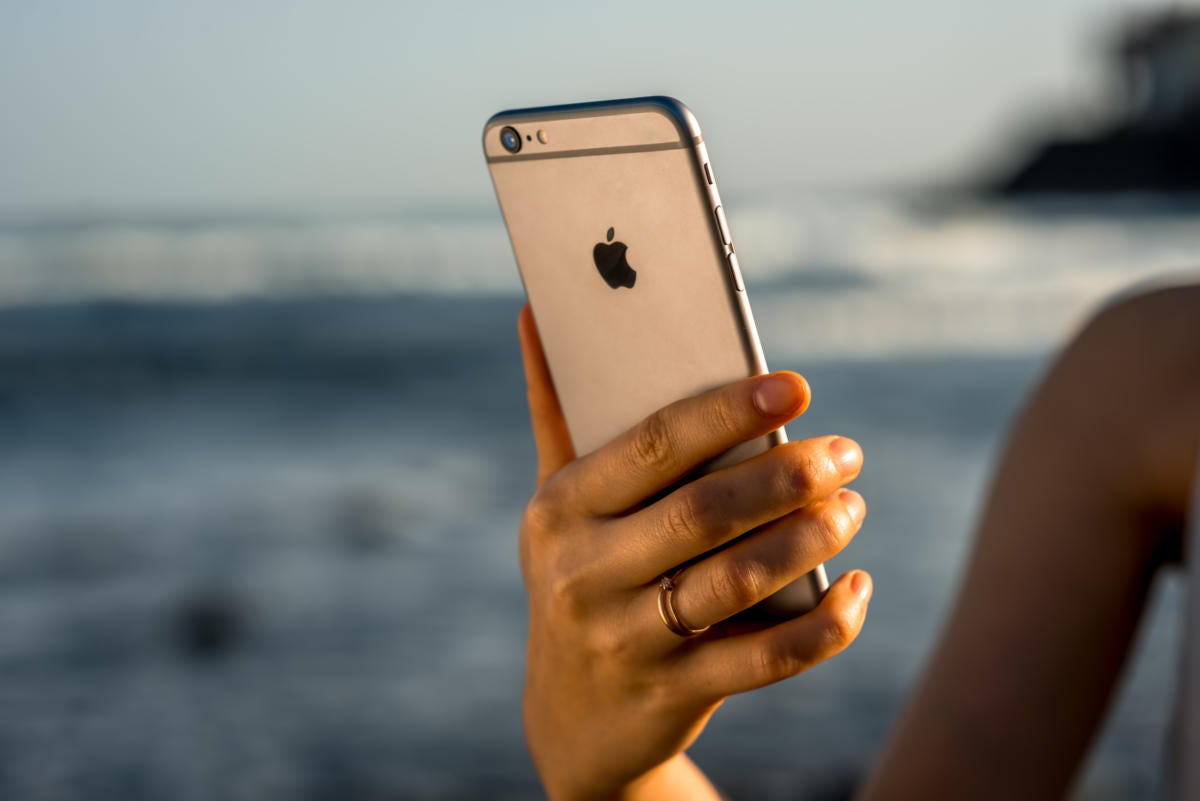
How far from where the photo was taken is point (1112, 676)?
162cm

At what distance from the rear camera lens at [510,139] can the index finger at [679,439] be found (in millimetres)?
405

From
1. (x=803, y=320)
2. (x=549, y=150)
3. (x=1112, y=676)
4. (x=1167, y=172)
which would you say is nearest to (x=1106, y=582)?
(x=1112, y=676)

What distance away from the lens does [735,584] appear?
1051 millimetres

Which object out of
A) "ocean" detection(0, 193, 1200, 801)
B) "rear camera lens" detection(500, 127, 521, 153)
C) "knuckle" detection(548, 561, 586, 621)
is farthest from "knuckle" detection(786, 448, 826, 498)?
"ocean" detection(0, 193, 1200, 801)

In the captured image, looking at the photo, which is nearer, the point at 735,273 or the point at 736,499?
the point at 736,499

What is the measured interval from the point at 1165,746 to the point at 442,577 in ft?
17.9

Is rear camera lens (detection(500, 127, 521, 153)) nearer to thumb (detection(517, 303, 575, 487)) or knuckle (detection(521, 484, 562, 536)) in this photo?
thumb (detection(517, 303, 575, 487))

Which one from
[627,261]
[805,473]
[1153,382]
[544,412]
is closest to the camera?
[805,473]

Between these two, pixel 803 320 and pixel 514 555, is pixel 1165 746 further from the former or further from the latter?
pixel 803 320

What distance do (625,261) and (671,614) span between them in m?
0.40

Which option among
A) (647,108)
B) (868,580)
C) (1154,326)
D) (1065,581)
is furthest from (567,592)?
(1154,326)

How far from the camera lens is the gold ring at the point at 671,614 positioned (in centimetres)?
109

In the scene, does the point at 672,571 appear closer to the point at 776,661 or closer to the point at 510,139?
the point at 776,661

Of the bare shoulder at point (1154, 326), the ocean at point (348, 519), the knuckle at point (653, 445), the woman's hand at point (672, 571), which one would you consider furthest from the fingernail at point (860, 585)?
the ocean at point (348, 519)
